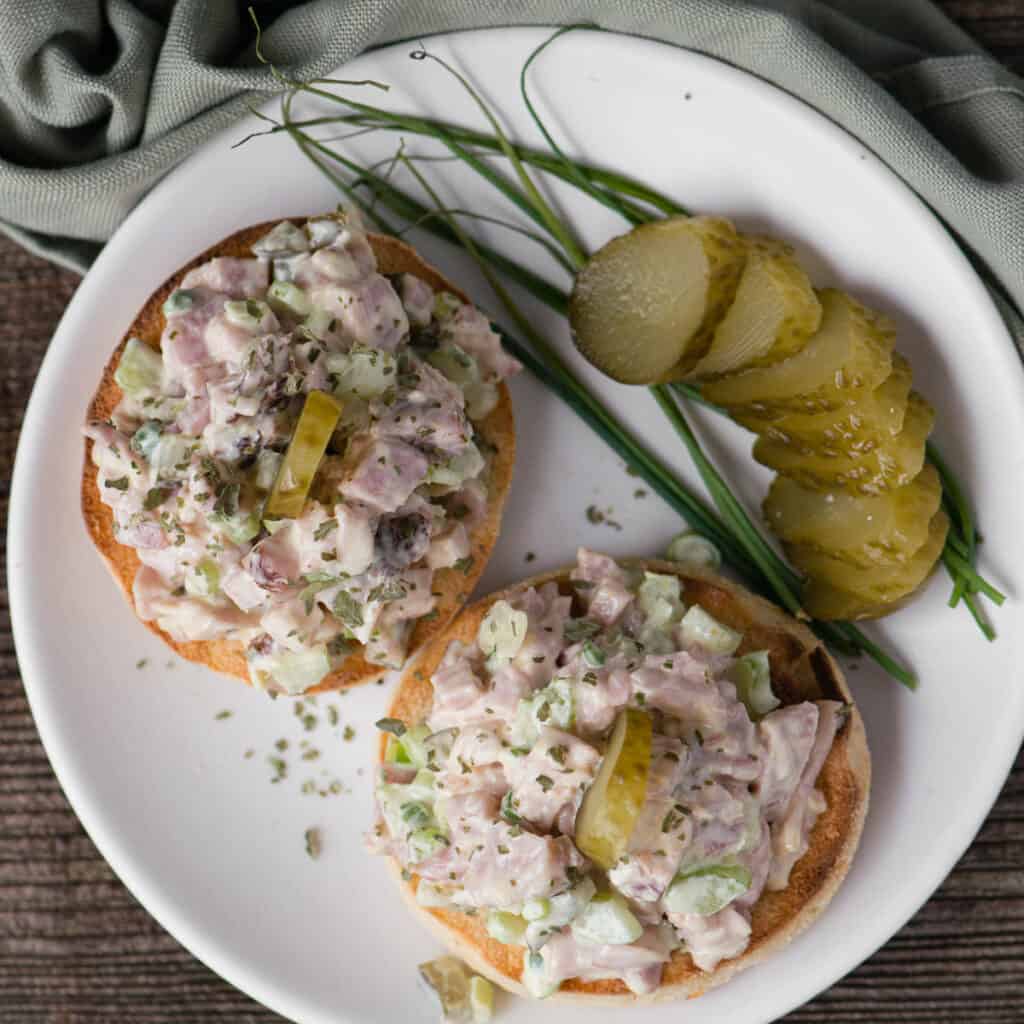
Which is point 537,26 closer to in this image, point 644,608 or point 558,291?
point 558,291

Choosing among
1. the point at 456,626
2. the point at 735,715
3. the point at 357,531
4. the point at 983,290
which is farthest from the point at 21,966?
the point at 983,290

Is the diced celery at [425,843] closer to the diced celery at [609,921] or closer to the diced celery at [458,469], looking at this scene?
the diced celery at [609,921]

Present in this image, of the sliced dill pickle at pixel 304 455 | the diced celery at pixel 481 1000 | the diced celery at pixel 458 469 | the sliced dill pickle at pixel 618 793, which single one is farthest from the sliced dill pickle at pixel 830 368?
the diced celery at pixel 481 1000

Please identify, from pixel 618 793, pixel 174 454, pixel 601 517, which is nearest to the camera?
pixel 618 793

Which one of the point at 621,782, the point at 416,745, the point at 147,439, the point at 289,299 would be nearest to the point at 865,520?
the point at 621,782

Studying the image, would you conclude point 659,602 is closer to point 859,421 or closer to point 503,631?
point 503,631

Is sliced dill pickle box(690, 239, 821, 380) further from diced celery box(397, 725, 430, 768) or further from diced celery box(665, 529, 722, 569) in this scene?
diced celery box(397, 725, 430, 768)

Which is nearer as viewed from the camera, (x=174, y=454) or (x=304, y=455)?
(x=304, y=455)
